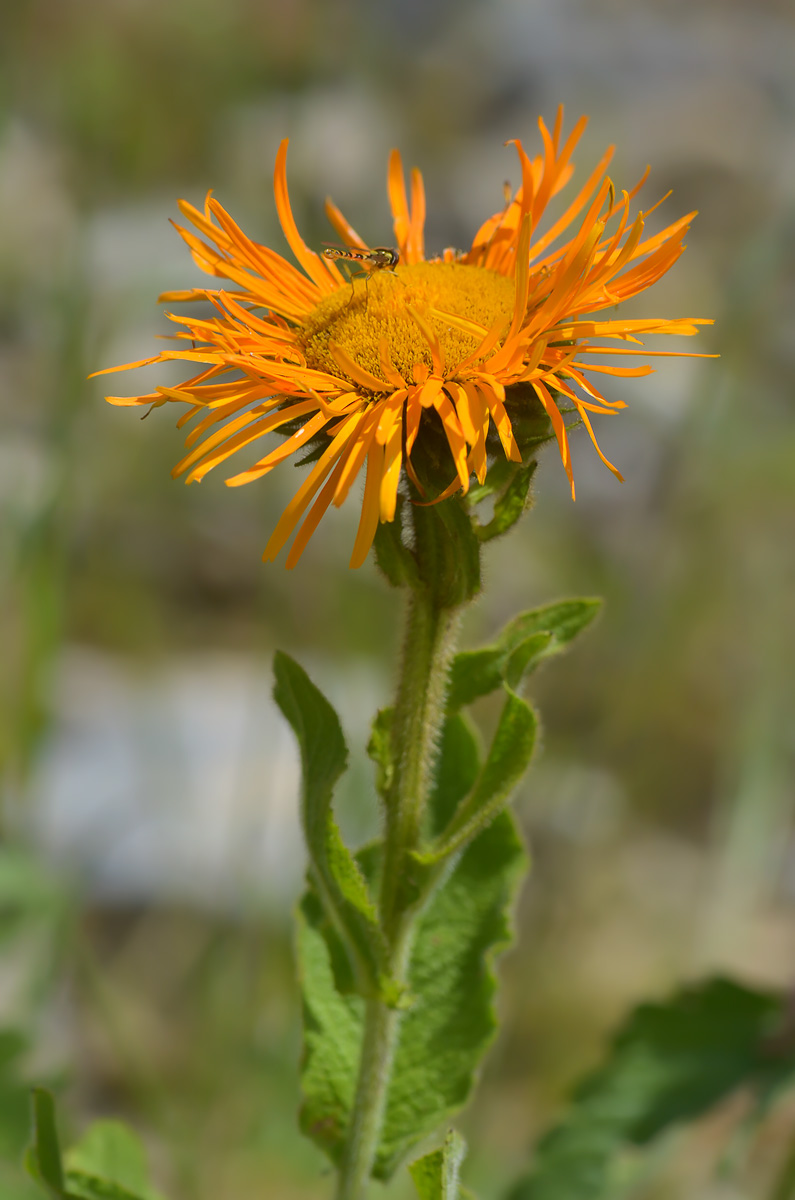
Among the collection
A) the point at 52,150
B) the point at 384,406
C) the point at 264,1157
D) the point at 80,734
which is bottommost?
the point at 264,1157

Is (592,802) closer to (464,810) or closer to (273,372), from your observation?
(464,810)

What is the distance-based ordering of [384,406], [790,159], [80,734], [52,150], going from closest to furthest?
[384,406]
[790,159]
[80,734]
[52,150]

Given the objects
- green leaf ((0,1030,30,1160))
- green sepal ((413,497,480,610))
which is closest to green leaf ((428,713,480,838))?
green sepal ((413,497,480,610))

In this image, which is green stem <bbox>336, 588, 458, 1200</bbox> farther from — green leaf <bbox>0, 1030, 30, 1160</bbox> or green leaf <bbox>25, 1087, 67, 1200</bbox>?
green leaf <bbox>0, 1030, 30, 1160</bbox>

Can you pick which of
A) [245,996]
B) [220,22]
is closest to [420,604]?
[245,996]

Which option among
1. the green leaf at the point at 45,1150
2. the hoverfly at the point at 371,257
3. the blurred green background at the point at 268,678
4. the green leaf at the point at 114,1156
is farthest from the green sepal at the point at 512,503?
the blurred green background at the point at 268,678

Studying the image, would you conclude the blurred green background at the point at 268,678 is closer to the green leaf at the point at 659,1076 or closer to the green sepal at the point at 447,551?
the green leaf at the point at 659,1076

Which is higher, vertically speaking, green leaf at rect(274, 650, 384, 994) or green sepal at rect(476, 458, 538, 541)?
green sepal at rect(476, 458, 538, 541)
